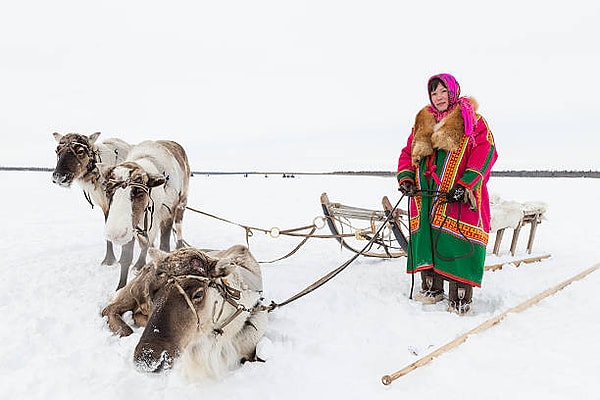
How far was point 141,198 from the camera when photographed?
475 cm

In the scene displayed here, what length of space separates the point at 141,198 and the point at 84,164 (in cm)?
188

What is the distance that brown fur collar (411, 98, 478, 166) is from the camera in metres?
4.07

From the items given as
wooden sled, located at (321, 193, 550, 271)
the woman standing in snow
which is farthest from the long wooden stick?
wooden sled, located at (321, 193, 550, 271)

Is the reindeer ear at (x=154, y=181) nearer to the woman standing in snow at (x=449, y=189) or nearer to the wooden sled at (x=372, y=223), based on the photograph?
the wooden sled at (x=372, y=223)

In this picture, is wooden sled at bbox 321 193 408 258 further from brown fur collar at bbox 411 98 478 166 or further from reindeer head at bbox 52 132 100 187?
reindeer head at bbox 52 132 100 187

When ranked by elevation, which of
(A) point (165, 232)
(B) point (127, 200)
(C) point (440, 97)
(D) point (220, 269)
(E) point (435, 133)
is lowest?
(A) point (165, 232)

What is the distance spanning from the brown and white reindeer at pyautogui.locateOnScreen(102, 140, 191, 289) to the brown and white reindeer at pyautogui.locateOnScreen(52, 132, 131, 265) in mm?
628

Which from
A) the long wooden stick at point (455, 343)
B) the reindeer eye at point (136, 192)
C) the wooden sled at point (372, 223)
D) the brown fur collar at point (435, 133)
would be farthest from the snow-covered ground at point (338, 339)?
the brown fur collar at point (435, 133)

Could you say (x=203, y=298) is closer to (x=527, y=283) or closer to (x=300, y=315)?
(x=300, y=315)

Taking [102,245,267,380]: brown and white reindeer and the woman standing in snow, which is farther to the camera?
the woman standing in snow

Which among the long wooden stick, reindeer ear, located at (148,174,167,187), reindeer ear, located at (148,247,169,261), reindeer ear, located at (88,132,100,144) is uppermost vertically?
reindeer ear, located at (88,132,100,144)

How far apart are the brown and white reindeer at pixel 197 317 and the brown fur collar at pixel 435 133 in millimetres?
2268

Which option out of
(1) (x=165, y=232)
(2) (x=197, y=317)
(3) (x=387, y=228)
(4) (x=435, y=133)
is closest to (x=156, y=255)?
(2) (x=197, y=317)

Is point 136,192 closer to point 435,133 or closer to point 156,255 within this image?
point 156,255
